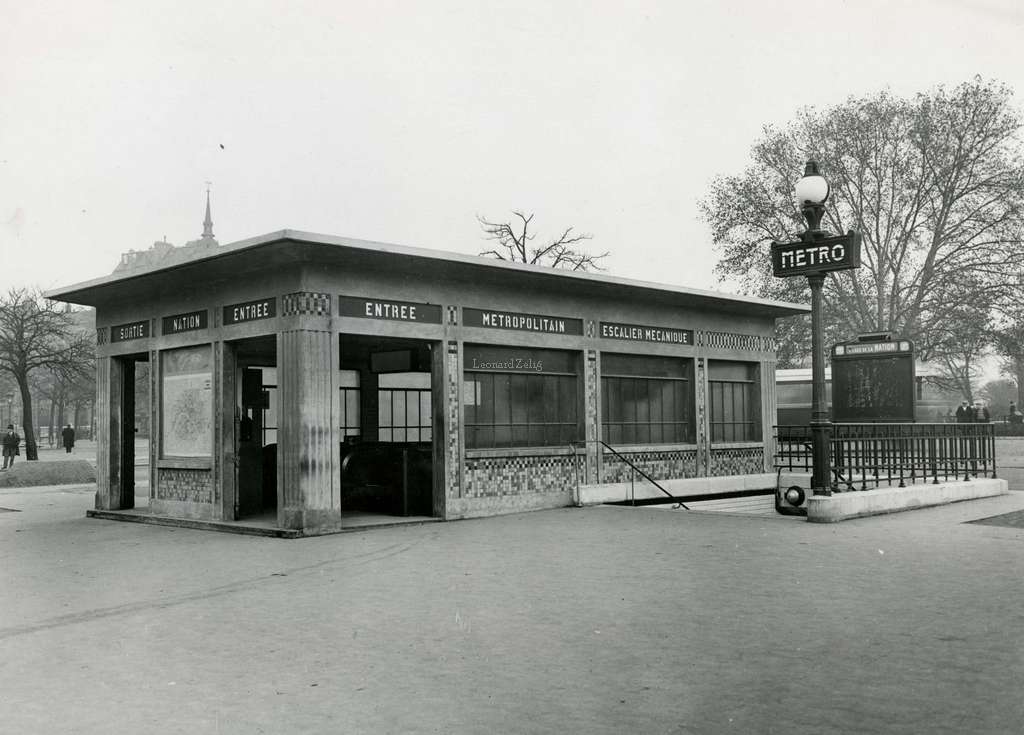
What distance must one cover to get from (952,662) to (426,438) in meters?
11.9

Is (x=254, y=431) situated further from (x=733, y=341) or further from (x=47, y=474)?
(x=47, y=474)

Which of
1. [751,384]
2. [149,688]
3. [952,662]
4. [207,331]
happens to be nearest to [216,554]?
[207,331]

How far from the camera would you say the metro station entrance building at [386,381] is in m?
12.1

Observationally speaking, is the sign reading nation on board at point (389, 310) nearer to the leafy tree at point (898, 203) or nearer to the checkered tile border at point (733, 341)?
the checkered tile border at point (733, 341)

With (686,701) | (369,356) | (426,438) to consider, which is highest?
(369,356)

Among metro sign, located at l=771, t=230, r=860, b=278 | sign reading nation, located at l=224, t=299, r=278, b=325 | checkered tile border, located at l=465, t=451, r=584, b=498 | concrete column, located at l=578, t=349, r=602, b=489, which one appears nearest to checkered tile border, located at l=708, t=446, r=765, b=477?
concrete column, located at l=578, t=349, r=602, b=489

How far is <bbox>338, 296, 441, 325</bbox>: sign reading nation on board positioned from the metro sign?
15.3ft

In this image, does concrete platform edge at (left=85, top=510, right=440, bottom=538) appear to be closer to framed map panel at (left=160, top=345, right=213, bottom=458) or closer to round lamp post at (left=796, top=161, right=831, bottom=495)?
framed map panel at (left=160, top=345, right=213, bottom=458)

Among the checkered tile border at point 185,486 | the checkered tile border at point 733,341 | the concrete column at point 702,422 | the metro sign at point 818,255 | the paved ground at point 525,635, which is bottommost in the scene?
the paved ground at point 525,635

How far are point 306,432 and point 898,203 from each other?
27957mm

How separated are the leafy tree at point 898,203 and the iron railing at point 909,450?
18.8m

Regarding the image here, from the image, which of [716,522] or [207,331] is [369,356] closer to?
[207,331]

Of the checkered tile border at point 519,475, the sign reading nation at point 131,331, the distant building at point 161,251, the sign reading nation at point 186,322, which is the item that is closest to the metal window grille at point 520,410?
the checkered tile border at point 519,475

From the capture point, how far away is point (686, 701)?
486cm
